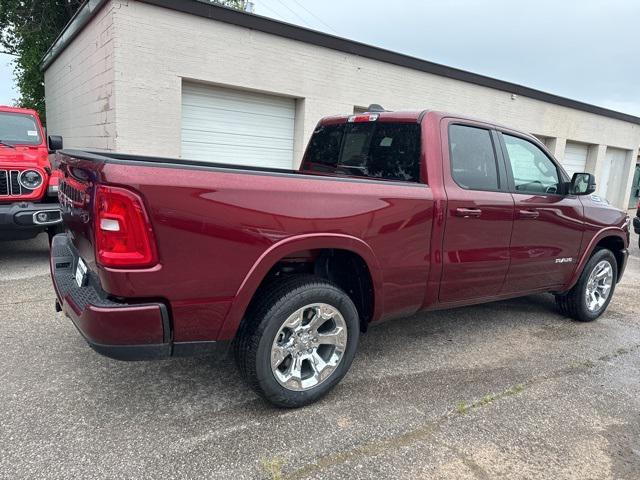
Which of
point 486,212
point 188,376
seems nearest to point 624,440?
point 486,212

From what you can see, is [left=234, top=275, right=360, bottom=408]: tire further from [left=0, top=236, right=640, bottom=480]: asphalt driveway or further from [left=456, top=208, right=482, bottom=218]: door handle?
[left=456, top=208, right=482, bottom=218]: door handle

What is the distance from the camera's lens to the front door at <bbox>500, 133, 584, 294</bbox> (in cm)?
390

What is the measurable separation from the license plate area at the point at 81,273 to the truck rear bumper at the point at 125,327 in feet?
0.31

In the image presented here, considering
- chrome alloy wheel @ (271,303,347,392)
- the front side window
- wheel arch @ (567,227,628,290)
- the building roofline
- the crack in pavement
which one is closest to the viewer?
the crack in pavement

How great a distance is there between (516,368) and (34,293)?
4.70 meters

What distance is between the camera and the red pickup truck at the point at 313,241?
2266mm

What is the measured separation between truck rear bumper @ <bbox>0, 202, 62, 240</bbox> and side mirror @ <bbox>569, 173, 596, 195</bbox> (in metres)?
5.50

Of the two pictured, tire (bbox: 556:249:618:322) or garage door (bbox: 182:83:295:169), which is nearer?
tire (bbox: 556:249:618:322)

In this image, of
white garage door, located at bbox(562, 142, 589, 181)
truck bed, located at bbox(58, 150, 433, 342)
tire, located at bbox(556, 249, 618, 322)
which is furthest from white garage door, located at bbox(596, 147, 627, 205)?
truck bed, located at bbox(58, 150, 433, 342)

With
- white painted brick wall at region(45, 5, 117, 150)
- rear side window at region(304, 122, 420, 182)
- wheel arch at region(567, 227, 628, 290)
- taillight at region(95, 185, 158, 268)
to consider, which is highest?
white painted brick wall at region(45, 5, 117, 150)

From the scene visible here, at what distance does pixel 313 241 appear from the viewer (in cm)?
271

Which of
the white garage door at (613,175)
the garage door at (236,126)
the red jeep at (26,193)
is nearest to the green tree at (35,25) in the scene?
the garage door at (236,126)

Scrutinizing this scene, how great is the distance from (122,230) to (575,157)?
18476 mm

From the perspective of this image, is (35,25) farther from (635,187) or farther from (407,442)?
(635,187)
